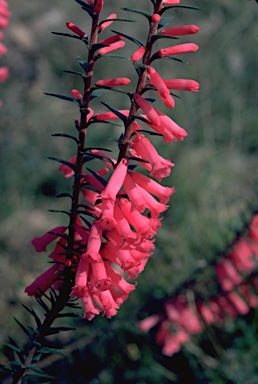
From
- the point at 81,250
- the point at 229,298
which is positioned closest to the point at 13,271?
the point at 229,298

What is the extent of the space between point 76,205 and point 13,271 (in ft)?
12.3

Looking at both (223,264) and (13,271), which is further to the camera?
(13,271)

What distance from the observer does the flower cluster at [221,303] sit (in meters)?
3.47

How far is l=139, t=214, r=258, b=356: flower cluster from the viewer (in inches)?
136

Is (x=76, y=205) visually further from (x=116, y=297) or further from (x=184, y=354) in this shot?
(x=184, y=354)

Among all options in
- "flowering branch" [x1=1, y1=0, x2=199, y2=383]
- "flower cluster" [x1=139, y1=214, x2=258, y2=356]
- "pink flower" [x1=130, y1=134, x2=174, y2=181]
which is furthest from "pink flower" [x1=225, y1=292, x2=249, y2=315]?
"pink flower" [x1=130, y1=134, x2=174, y2=181]

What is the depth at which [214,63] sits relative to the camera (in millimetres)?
8297

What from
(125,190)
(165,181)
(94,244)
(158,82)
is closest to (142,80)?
(158,82)

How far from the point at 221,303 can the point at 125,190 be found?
2343 millimetres

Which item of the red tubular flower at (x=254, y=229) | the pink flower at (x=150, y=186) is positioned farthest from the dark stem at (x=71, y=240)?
the red tubular flower at (x=254, y=229)

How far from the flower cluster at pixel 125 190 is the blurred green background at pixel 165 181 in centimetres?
13

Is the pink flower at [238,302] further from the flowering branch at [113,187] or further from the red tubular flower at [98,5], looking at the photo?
the red tubular flower at [98,5]

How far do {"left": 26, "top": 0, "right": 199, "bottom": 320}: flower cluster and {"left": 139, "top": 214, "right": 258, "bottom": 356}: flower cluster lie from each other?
5.50ft

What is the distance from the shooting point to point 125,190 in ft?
5.63
